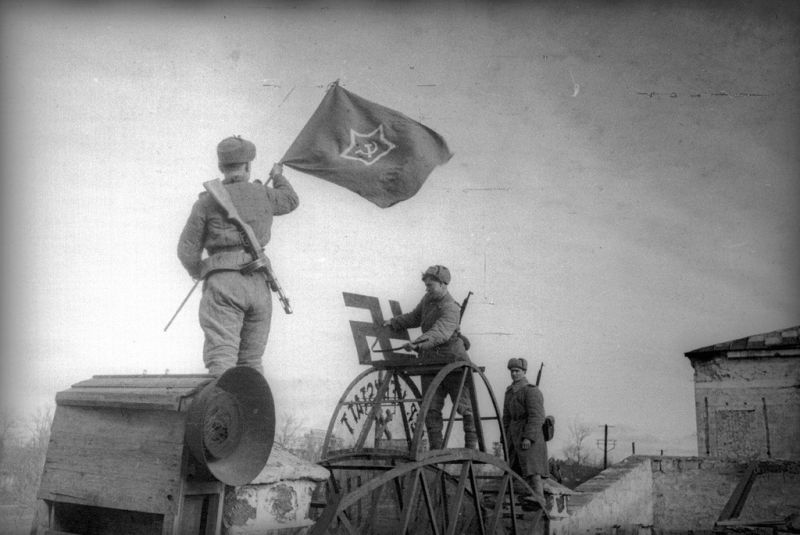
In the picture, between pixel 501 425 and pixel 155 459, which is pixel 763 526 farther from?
pixel 155 459

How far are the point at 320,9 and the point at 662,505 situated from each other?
13.0 meters

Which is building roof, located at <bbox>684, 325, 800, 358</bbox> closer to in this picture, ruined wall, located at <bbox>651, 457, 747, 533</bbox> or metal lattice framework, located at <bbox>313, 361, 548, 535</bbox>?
ruined wall, located at <bbox>651, 457, 747, 533</bbox>

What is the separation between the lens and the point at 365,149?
22.6 ft

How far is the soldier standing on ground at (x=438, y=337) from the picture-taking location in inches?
263

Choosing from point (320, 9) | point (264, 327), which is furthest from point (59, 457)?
point (320, 9)

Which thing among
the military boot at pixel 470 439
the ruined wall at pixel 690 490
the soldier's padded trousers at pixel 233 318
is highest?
the soldier's padded trousers at pixel 233 318

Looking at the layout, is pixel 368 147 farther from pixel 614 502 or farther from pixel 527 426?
pixel 614 502

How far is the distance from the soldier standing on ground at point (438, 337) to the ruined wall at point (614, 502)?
8.78 ft

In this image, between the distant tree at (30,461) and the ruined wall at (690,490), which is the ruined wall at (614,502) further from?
the distant tree at (30,461)

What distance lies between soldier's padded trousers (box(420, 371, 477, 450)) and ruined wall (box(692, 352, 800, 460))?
14.1 meters

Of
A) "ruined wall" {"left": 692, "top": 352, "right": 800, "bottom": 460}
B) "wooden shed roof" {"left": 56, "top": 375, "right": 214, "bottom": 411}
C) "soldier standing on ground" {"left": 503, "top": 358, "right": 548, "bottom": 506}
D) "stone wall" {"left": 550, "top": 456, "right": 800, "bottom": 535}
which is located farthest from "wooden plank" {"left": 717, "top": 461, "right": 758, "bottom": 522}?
"wooden shed roof" {"left": 56, "top": 375, "right": 214, "bottom": 411}

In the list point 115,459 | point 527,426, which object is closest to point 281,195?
point 115,459

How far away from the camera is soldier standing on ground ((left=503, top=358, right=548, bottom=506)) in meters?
8.12

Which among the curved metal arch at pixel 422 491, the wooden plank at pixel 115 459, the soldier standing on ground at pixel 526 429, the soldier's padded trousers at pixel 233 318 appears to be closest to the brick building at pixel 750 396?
the soldier standing on ground at pixel 526 429
